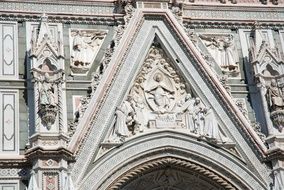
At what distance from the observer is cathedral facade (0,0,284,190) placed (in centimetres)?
1060

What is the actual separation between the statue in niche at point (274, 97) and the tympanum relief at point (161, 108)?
91 centimetres

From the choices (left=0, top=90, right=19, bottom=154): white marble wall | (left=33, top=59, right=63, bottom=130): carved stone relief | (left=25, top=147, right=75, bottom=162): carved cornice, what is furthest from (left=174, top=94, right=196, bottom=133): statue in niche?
(left=0, top=90, right=19, bottom=154): white marble wall

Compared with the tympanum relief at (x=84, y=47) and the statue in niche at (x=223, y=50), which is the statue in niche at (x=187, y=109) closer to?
the statue in niche at (x=223, y=50)

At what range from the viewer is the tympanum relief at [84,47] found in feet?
38.1

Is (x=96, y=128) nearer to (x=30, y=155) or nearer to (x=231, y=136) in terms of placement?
(x=30, y=155)

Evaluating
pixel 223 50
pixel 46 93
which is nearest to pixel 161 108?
pixel 223 50

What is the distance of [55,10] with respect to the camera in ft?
39.9

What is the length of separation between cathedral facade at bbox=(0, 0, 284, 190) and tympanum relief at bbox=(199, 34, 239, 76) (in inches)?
0.8

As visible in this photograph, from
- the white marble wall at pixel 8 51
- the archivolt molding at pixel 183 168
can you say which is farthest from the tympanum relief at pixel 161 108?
the white marble wall at pixel 8 51

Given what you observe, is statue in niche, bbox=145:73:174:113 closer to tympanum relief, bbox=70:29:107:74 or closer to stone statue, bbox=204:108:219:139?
stone statue, bbox=204:108:219:139

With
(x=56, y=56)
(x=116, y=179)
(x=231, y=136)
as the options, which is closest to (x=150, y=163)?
(x=116, y=179)

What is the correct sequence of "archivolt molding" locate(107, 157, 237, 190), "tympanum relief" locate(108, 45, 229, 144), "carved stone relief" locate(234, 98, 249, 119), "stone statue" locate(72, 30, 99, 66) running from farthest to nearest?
"stone statue" locate(72, 30, 99, 66) < "carved stone relief" locate(234, 98, 249, 119) < "tympanum relief" locate(108, 45, 229, 144) < "archivolt molding" locate(107, 157, 237, 190)

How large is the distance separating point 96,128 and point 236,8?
3590 mm

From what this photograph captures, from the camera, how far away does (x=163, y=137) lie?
11094mm
